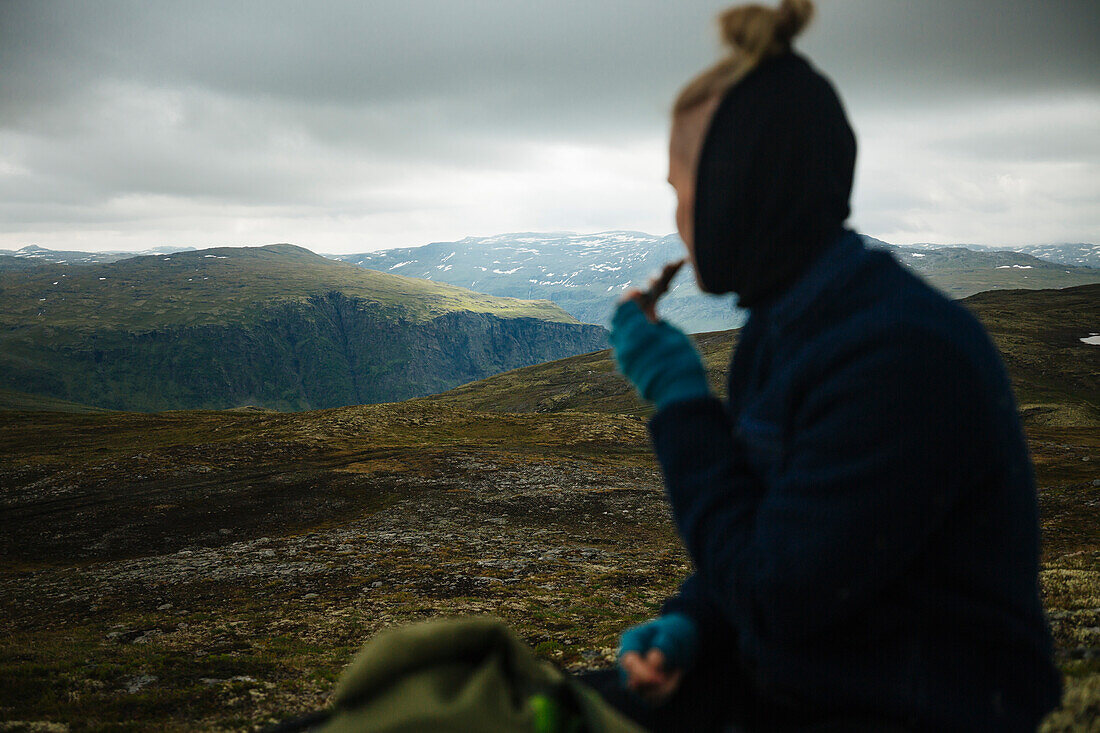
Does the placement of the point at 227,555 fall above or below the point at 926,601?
below

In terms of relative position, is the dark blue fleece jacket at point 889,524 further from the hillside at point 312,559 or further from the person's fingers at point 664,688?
the hillside at point 312,559

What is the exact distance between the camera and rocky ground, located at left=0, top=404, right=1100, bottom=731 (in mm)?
9633

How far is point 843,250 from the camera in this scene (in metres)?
2.50

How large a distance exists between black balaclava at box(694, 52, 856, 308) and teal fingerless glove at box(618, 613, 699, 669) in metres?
1.75

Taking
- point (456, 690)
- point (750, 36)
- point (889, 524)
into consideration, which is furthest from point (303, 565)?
point (750, 36)

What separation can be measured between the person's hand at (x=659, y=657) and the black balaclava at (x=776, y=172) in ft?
5.80

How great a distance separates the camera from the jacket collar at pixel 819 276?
2.40 m

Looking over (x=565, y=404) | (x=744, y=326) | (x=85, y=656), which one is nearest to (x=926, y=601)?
(x=744, y=326)

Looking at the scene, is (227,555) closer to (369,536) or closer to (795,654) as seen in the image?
(369,536)

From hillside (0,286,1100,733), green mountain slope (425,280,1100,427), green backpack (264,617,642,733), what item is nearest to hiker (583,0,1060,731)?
green backpack (264,617,642,733)

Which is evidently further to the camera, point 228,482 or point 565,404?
point 565,404

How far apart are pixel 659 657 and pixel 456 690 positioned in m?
1.13

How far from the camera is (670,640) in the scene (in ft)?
9.33

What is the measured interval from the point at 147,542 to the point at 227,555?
22.1ft
